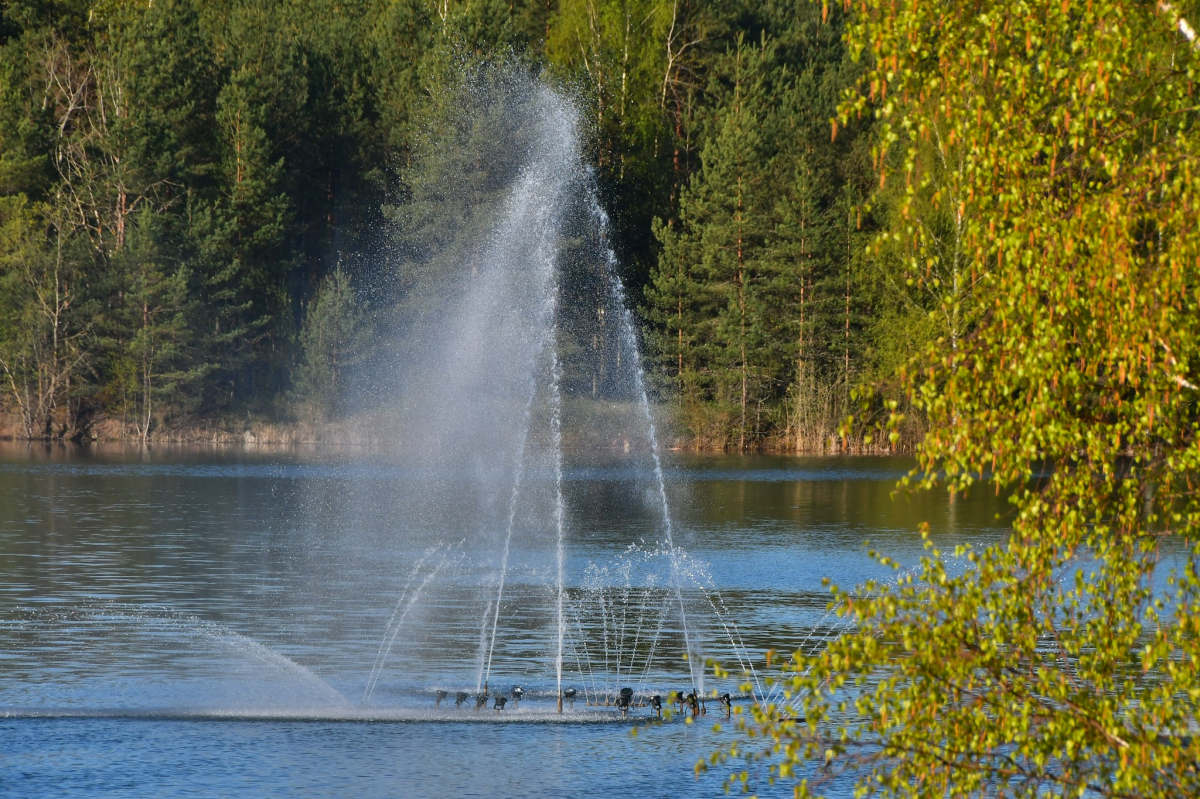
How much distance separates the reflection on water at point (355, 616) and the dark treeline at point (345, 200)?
20.5m

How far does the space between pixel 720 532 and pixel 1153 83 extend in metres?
27.8

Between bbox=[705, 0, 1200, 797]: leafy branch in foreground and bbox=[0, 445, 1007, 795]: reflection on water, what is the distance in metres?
6.16

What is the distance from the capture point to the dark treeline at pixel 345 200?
6900cm

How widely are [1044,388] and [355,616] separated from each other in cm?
1694

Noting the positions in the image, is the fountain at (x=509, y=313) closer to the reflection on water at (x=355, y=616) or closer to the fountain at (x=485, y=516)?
the fountain at (x=485, y=516)

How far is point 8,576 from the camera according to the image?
88.6 feet

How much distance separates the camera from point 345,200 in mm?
80188

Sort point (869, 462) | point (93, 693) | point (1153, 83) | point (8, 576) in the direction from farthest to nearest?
point (869, 462), point (8, 576), point (93, 693), point (1153, 83)

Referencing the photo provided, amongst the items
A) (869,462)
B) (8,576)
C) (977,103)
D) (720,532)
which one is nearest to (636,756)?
(977,103)

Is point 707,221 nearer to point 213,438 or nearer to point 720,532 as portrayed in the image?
point 213,438

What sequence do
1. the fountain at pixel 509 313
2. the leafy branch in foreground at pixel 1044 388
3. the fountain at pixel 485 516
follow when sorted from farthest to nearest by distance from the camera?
the fountain at pixel 509 313 < the fountain at pixel 485 516 < the leafy branch in foreground at pixel 1044 388

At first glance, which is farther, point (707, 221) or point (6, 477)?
point (707, 221)

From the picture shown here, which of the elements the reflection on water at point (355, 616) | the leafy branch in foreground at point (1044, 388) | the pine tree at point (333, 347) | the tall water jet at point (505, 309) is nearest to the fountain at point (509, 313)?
the tall water jet at point (505, 309)

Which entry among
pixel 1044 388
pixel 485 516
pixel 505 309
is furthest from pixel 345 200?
pixel 1044 388
